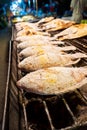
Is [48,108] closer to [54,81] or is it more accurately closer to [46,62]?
[54,81]

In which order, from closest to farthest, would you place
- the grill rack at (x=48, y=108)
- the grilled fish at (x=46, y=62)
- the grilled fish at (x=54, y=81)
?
the grill rack at (x=48, y=108) → the grilled fish at (x=54, y=81) → the grilled fish at (x=46, y=62)

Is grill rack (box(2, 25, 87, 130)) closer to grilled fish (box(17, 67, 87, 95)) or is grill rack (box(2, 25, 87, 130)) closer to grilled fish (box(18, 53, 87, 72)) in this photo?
grilled fish (box(17, 67, 87, 95))

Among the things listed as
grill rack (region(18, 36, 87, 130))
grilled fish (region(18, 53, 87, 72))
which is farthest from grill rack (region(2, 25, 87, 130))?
grilled fish (region(18, 53, 87, 72))

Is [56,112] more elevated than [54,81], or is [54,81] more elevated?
[54,81]

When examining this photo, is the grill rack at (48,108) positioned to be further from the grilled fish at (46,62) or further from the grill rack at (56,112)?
the grilled fish at (46,62)

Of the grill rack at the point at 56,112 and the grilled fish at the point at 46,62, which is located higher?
the grilled fish at the point at 46,62

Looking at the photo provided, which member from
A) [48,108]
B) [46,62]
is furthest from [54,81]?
[46,62]

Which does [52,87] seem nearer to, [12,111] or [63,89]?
[63,89]

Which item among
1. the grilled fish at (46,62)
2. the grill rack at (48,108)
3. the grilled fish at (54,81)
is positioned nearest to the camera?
the grill rack at (48,108)

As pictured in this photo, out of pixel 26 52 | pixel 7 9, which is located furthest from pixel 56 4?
pixel 26 52

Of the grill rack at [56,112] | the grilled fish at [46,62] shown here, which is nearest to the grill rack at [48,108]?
the grill rack at [56,112]
